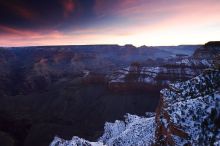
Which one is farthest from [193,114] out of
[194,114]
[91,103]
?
[91,103]

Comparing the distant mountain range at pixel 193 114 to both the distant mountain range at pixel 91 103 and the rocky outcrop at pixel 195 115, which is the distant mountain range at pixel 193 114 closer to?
the rocky outcrop at pixel 195 115

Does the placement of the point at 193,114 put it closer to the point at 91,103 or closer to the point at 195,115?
the point at 195,115

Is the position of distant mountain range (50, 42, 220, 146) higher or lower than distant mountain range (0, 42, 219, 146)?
higher

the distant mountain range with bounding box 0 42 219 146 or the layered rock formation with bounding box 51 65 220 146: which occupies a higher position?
the layered rock formation with bounding box 51 65 220 146

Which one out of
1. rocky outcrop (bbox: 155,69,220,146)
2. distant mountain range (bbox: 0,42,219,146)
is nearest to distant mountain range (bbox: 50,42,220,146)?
rocky outcrop (bbox: 155,69,220,146)

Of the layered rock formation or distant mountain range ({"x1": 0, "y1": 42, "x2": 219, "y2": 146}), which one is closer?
the layered rock formation

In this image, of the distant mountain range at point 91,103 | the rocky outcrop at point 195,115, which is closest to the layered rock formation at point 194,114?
the rocky outcrop at point 195,115

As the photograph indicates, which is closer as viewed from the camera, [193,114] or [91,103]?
[193,114]

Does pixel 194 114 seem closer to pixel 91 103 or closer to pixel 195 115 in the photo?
pixel 195 115

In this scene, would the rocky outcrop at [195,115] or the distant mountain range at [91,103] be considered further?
the distant mountain range at [91,103]

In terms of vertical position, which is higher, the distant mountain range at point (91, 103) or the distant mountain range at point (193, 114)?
the distant mountain range at point (193, 114)

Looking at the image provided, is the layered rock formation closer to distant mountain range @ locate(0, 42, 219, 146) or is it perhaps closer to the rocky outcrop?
the rocky outcrop

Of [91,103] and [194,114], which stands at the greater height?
[194,114]

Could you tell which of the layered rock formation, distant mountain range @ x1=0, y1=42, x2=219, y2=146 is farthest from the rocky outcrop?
distant mountain range @ x1=0, y1=42, x2=219, y2=146
